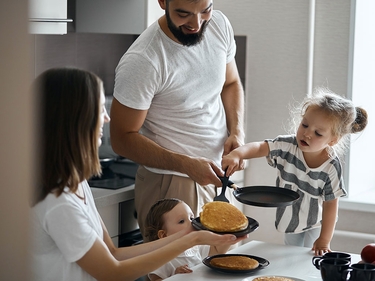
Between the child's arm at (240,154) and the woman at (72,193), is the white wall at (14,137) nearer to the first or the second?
the woman at (72,193)

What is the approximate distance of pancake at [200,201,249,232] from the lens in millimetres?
1417

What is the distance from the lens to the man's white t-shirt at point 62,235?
3.86 ft

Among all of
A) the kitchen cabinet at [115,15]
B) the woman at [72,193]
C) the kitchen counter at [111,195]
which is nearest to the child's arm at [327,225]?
the woman at [72,193]

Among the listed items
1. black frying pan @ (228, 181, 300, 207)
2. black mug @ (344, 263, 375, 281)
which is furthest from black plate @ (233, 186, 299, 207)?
black mug @ (344, 263, 375, 281)

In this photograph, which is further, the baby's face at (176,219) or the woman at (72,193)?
the baby's face at (176,219)

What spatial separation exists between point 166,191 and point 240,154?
33cm

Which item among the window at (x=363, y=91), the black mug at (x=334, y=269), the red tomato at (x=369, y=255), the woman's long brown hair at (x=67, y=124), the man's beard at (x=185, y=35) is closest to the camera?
the woman's long brown hair at (x=67, y=124)

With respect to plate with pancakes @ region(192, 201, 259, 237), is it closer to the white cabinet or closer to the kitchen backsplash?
the white cabinet

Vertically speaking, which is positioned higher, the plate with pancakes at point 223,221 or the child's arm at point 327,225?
the plate with pancakes at point 223,221

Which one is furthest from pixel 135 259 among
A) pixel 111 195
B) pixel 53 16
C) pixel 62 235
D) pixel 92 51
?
pixel 92 51

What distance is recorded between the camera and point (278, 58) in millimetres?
3043

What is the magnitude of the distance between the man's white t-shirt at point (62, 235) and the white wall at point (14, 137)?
0.86m

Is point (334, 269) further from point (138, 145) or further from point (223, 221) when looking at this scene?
point (138, 145)

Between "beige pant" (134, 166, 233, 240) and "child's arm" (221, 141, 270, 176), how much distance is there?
23 centimetres
